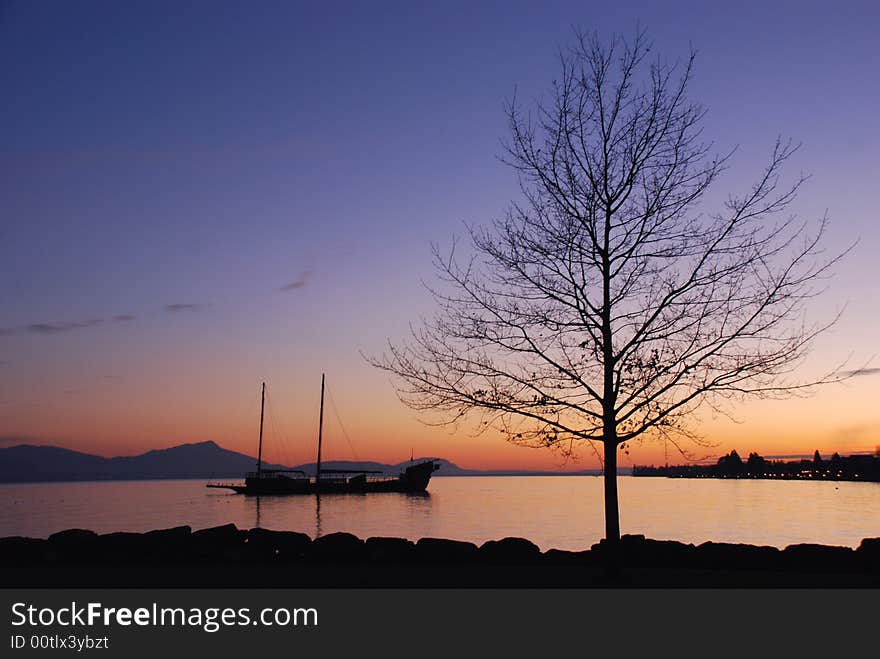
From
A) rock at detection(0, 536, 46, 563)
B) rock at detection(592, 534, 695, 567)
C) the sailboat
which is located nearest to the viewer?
rock at detection(0, 536, 46, 563)

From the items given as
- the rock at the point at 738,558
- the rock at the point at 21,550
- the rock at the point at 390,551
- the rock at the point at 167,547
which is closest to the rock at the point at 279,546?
the rock at the point at 167,547

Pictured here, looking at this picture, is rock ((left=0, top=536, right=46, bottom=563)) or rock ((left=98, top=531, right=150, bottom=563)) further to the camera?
rock ((left=98, top=531, right=150, bottom=563))

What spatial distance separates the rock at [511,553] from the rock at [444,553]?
0.87ft

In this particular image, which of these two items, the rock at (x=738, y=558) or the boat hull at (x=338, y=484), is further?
the boat hull at (x=338, y=484)

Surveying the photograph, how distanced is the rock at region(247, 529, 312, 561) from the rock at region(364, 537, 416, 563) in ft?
4.50

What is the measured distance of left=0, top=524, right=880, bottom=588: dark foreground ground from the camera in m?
11.9

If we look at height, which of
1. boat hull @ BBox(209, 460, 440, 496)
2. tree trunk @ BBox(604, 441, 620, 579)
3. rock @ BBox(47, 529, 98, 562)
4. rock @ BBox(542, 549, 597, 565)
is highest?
tree trunk @ BBox(604, 441, 620, 579)

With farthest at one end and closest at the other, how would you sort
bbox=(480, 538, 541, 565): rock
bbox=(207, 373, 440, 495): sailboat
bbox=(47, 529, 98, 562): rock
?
bbox=(207, 373, 440, 495): sailboat < bbox=(480, 538, 541, 565): rock < bbox=(47, 529, 98, 562): rock

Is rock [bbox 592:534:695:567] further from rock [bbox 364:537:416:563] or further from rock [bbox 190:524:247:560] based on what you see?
rock [bbox 190:524:247:560]

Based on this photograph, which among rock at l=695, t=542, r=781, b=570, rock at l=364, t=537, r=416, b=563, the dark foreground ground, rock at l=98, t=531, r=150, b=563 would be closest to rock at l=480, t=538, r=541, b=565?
the dark foreground ground

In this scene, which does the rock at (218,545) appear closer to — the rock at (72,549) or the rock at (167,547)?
the rock at (167,547)

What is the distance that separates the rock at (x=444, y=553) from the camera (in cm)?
1441

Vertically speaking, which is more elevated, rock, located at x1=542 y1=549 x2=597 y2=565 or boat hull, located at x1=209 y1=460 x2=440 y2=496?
rock, located at x1=542 y1=549 x2=597 y2=565
